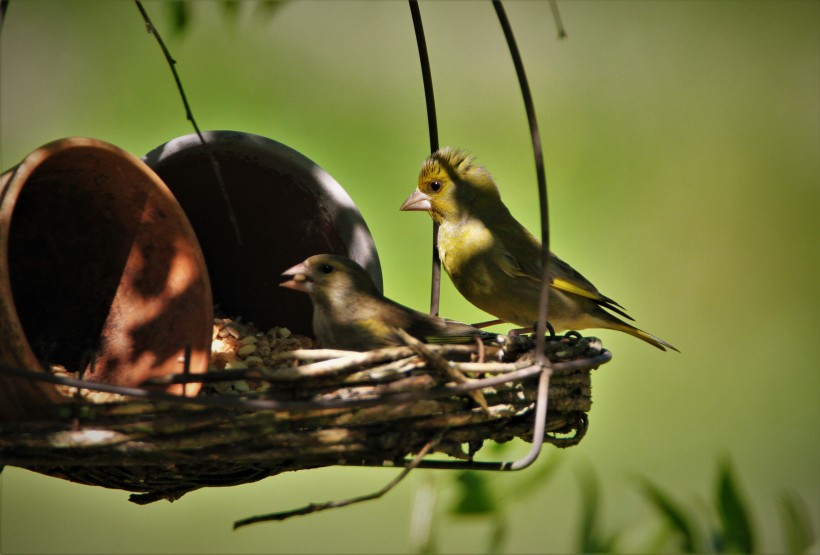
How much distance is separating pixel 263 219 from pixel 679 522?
6.95ft

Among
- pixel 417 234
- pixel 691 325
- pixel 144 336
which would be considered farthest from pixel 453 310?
pixel 144 336

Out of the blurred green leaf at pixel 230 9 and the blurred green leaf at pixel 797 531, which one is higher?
the blurred green leaf at pixel 230 9

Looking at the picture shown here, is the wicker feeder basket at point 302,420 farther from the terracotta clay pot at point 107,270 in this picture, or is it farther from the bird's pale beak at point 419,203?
the bird's pale beak at point 419,203

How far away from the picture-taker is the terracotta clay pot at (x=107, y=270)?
254cm

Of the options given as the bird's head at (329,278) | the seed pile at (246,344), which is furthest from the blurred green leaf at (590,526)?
the seed pile at (246,344)

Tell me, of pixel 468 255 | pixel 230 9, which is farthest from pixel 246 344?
pixel 230 9

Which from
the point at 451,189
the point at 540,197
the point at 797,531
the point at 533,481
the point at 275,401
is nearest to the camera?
the point at 797,531

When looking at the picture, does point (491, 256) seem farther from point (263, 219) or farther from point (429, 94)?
point (263, 219)

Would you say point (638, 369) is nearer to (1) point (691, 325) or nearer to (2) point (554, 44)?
(1) point (691, 325)

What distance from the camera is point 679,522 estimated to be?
1.33 metres

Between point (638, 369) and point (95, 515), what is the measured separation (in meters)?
2.84

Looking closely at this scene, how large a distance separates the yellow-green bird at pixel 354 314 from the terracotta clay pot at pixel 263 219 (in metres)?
0.32

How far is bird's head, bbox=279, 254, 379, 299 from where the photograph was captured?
2.83 metres

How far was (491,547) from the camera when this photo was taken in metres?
1.35
